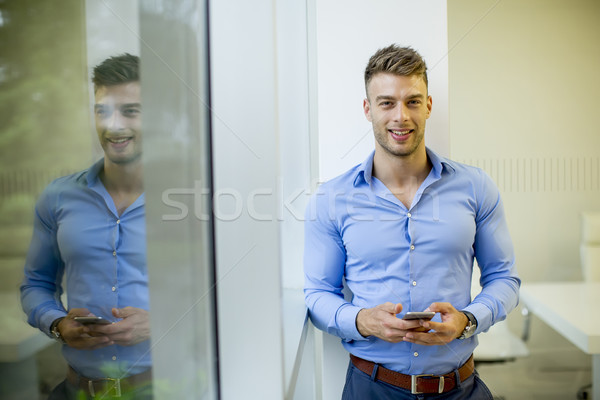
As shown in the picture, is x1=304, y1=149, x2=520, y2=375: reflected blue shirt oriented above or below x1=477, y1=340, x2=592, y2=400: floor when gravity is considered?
above

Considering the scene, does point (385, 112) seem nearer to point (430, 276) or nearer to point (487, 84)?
point (430, 276)

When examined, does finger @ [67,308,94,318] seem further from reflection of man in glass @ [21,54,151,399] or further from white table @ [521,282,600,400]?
white table @ [521,282,600,400]

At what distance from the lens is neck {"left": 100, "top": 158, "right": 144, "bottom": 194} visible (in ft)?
1.53

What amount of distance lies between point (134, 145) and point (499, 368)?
1922 millimetres

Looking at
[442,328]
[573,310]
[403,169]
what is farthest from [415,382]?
[573,310]

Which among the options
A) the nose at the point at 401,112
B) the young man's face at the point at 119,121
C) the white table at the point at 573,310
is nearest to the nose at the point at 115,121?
the young man's face at the point at 119,121

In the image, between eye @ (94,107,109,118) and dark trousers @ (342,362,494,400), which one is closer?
eye @ (94,107,109,118)

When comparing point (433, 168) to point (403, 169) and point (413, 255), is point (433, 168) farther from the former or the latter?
point (413, 255)

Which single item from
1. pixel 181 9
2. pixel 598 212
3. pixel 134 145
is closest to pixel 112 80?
pixel 134 145

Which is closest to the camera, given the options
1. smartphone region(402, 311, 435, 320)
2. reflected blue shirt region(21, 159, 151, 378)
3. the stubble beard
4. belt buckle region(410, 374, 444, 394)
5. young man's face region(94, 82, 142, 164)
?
reflected blue shirt region(21, 159, 151, 378)

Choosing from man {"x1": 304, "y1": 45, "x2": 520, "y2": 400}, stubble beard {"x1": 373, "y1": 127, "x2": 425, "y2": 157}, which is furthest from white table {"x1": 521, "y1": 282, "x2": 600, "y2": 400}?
stubble beard {"x1": 373, "y1": 127, "x2": 425, "y2": 157}

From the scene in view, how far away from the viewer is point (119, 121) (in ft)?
1.66

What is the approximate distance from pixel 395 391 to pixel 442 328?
279 millimetres

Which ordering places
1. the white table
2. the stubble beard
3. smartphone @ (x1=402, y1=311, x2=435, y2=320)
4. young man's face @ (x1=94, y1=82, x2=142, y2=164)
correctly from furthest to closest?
1. the white table
2. the stubble beard
3. smartphone @ (x1=402, y1=311, x2=435, y2=320)
4. young man's face @ (x1=94, y1=82, x2=142, y2=164)
